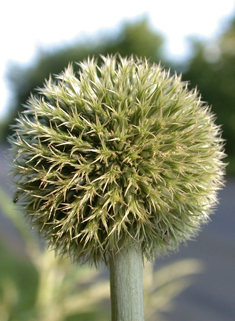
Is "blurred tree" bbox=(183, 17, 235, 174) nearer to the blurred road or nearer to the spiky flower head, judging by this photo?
the blurred road

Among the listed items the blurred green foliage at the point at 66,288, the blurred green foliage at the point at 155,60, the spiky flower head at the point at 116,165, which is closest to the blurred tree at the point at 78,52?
the blurred green foliage at the point at 155,60

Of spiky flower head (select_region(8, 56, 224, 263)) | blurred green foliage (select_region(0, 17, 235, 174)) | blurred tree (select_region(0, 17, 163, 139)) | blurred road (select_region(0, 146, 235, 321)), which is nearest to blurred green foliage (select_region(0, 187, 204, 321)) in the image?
spiky flower head (select_region(8, 56, 224, 263))

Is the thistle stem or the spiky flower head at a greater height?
the spiky flower head

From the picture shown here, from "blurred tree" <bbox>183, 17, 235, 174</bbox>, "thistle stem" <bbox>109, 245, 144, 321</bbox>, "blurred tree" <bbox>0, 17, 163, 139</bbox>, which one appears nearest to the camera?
"thistle stem" <bbox>109, 245, 144, 321</bbox>

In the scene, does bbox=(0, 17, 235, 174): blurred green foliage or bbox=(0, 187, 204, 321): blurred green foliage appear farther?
bbox=(0, 17, 235, 174): blurred green foliage

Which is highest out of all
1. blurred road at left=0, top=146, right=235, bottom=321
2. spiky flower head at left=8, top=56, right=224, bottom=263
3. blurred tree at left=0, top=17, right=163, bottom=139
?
blurred tree at left=0, top=17, right=163, bottom=139

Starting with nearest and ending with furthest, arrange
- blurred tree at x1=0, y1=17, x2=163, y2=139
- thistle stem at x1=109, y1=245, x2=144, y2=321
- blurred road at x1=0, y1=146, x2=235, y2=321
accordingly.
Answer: thistle stem at x1=109, y1=245, x2=144, y2=321, blurred road at x1=0, y1=146, x2=235, y2=321, blurred tree at x1=0, y1=17, x2=163, y2=139

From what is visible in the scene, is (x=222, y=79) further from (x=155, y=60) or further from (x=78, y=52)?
(x=78, y=52)
